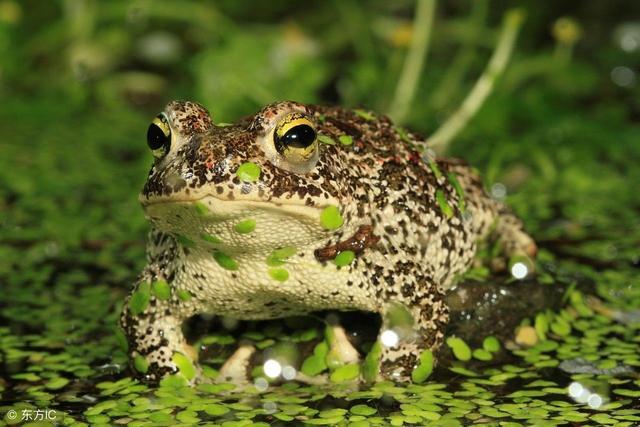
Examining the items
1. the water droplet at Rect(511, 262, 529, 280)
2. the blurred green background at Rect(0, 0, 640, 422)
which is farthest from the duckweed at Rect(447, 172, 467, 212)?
the blurred green background at Rect(0, 0, 640, 422)

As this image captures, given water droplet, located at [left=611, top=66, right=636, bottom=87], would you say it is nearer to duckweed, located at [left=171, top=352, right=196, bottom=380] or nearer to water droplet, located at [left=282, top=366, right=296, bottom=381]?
water droplet, located at [left=282, top=366, right=296, bottom=381]

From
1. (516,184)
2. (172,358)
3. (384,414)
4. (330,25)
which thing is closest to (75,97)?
(330,25)

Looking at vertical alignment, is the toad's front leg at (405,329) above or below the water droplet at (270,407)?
above

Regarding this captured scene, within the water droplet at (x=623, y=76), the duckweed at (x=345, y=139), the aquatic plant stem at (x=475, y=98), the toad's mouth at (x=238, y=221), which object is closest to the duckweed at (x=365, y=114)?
the duckweed at (x=345, y=139)

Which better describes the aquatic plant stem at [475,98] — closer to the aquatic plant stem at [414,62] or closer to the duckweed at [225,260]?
the aquatic plant stem at [414,62]

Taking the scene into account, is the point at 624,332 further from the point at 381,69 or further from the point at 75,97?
the point at 75,97

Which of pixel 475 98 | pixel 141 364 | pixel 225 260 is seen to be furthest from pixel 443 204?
pixel 475 98

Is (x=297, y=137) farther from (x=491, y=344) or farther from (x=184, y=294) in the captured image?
(x=491, y=344)
